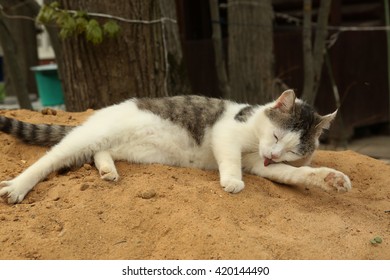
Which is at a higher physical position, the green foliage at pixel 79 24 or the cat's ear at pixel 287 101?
the green foliage at pixel 79 24

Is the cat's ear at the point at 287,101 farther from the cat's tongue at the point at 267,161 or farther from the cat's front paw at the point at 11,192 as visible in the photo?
the cat's front paw at the point at 11,192

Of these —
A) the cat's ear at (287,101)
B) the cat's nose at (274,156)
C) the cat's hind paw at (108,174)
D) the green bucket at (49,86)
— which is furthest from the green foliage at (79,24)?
the green bucket at (49,86)

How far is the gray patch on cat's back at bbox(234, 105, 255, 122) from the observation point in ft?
12.6

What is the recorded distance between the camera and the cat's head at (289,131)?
11.4 feet

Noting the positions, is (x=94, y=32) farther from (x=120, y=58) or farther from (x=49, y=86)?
(x=49, y=86)

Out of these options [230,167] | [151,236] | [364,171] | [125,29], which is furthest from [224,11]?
[151,236]

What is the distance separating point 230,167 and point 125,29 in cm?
254

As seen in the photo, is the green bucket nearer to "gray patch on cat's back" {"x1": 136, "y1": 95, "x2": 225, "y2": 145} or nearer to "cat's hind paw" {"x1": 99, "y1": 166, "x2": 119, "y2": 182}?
"gray patch on cat's back" {"x1": 136, "y1": 95, "x2": 225, "y2": 145}

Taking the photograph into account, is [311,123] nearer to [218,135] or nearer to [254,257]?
[218,135]

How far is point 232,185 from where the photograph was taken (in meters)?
3.27

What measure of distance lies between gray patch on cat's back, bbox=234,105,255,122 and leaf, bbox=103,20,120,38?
181 cm

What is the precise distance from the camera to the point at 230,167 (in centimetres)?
346

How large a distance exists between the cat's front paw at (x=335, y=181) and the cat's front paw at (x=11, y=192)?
1959 millimetres

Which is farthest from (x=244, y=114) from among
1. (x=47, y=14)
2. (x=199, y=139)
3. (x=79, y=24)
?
Answer: (x=47, y=14)
